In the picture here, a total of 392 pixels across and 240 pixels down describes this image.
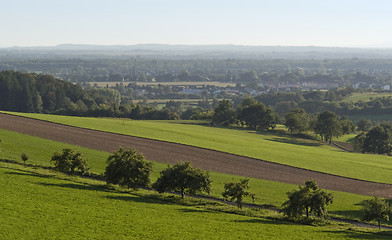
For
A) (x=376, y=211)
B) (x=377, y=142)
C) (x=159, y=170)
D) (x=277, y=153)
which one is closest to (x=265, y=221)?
(x=376, y=211)

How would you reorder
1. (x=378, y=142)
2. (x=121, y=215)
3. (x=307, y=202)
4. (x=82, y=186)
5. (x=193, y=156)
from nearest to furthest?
(x=121, y=215) → (x=307, y=202) → (x=82, y=186) → (x=193, y=156) → (x=378, y=142)

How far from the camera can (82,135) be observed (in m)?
99.9

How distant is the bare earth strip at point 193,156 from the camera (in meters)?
77.0

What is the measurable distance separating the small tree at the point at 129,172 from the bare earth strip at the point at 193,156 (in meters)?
21.1

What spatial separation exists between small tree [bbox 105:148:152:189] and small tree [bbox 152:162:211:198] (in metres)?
2.51

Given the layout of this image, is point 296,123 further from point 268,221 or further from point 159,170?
point 268,221

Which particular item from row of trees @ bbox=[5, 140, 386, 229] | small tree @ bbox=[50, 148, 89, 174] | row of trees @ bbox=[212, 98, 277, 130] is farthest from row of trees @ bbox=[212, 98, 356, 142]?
small tree @ bbox=[50, 148, 89, 174]

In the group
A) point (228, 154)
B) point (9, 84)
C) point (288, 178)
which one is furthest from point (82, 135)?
point (9, 84)

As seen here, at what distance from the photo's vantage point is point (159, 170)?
7656 cm

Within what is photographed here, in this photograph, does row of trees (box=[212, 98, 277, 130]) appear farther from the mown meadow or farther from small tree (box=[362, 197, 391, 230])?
small tree (box=[362, 197, 391, 230])

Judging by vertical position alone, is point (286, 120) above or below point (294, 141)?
above

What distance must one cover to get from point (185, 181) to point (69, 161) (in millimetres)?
18670

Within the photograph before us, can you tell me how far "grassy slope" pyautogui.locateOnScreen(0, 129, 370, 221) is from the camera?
6381 cm

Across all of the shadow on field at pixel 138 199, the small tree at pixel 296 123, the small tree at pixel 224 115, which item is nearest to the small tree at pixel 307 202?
the shadow on field at pixel 138 199
